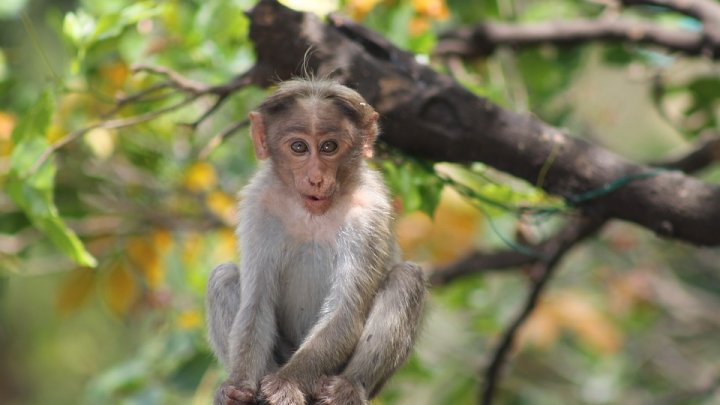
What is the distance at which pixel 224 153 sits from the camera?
805 cm

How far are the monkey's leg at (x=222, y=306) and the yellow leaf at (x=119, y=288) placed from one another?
11.2 ft

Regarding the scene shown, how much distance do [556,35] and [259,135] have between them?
3.50 m

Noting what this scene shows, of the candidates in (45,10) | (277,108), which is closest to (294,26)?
(277,108)

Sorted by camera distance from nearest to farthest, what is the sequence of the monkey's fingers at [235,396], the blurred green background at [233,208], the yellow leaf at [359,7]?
the monkey's fingers at [235,396] < the blurred green background at [233,208] < the yellow leaf at [359,7]

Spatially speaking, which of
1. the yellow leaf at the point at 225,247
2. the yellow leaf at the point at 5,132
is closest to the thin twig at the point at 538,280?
the yellow leaf at the point at 225,247

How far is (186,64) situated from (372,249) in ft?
8.30

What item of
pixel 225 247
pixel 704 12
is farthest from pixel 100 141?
pixel 704 12

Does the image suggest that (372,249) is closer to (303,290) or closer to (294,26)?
(303,290)

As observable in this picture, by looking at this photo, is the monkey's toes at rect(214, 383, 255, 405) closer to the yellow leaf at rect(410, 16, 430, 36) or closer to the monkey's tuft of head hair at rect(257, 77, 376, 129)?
the monkey's tuft of head hair at rect(257, 77, 376, 129)

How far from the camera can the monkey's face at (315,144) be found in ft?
13.3

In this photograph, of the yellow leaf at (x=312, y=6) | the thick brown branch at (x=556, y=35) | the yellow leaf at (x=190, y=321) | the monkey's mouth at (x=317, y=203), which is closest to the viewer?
the monkey's mouth at (x=317, y=203)

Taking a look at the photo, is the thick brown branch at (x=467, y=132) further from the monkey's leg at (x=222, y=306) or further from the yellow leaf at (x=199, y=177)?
the yellow leaf at (x=199, y=177)

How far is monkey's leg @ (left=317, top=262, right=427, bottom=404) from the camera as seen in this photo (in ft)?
13.5

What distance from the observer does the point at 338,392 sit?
12.7 ft
